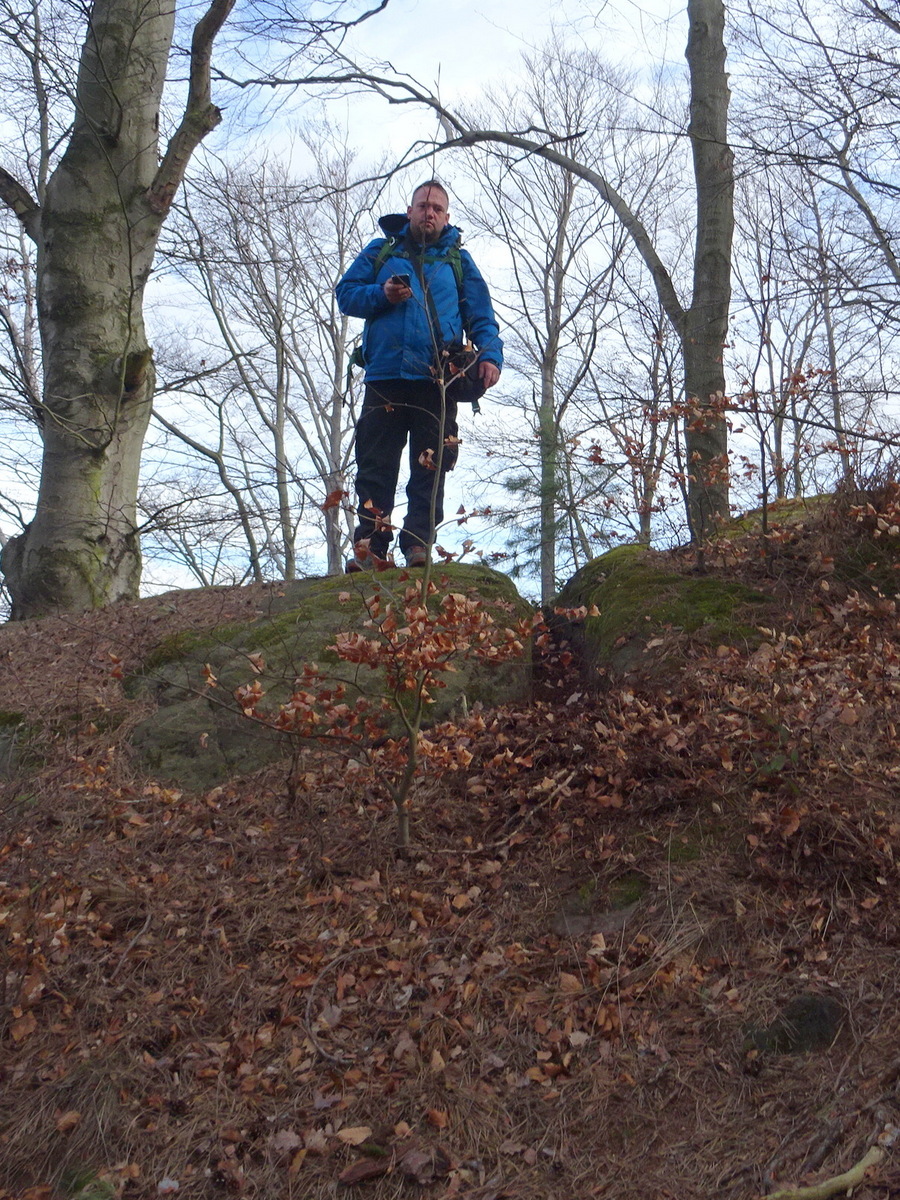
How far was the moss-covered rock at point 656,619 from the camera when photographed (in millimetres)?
4613

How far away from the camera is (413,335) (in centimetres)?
524

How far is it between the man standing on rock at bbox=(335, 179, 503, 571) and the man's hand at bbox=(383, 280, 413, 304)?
13 centimetres

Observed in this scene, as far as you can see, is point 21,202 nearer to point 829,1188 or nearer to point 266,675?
point 266,675

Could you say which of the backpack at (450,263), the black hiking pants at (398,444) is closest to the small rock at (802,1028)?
the black hiking pants at (398,444)

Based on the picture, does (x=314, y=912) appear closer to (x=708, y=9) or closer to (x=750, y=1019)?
(x=750, y=1019)

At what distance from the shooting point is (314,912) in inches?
132

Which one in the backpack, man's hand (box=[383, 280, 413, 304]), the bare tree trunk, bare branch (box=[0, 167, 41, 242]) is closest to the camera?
man's hand (box=[383, 280, 413, 304])

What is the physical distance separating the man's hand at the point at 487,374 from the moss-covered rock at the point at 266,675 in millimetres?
1207

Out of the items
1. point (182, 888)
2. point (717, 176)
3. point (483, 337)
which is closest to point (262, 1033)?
point (182, 888)

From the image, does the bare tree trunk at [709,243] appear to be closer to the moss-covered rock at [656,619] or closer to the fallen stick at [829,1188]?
the moss-covered rock at [656,619]

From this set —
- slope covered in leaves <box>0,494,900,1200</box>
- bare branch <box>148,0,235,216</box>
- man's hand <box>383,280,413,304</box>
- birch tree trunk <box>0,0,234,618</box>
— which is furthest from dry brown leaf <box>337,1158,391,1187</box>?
bare branch <box>148,0,235,216</box>

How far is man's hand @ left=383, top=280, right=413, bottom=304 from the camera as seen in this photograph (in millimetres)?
4953

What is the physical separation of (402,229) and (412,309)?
2.03 feet

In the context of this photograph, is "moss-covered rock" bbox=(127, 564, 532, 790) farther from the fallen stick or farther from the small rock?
the fallen stick
